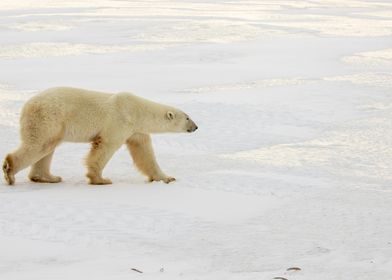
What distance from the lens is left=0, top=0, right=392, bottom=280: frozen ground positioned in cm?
450

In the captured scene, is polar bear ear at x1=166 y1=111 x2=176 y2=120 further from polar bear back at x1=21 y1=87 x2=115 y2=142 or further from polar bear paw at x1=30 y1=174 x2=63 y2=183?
polar bear paw at x1=30 y1=174 x2=63 y2=183

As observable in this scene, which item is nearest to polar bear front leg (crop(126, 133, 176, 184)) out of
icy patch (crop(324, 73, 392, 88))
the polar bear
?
the polar bear

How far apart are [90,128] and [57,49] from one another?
26.9 ft

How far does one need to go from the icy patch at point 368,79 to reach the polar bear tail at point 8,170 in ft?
20.4

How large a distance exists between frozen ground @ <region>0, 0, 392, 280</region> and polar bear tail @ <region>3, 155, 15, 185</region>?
0.30 feet

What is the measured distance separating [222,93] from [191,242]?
218 inches

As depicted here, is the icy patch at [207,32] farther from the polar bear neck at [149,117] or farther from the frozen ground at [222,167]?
the polar bear neck at [149,117]

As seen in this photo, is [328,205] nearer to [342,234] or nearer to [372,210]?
[372,210]

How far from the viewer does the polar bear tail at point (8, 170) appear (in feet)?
19.1

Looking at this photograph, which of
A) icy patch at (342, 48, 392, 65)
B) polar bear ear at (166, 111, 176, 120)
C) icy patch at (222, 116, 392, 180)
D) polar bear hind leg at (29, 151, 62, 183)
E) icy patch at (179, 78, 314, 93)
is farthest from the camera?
icy patch at (342, 48, 392, 65)

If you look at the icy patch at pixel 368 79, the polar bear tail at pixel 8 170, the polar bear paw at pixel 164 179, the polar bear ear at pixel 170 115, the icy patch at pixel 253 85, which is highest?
the polar bear ear at pixel 170 115

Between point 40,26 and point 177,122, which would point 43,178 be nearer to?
point 177,122

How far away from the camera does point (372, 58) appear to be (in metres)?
13.5

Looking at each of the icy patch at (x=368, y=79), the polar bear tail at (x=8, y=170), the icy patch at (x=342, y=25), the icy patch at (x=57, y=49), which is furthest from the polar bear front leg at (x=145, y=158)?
the icy patch at (x=342, y=25)
